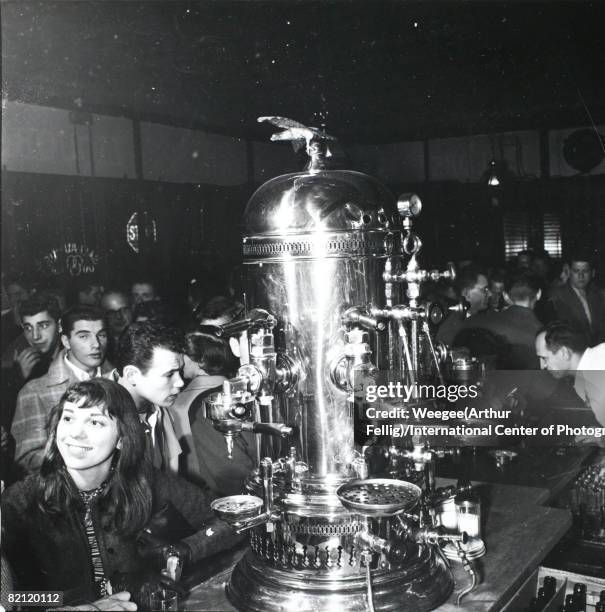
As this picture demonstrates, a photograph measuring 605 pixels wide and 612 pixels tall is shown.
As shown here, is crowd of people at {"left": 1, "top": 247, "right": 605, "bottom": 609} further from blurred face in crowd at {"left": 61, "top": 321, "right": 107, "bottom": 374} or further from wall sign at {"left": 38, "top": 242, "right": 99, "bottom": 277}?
wall sign at {"left": 38, "top": 242, "right": 99, "bottom": 277}

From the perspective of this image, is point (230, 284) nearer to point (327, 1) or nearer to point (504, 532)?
point (327, 1)

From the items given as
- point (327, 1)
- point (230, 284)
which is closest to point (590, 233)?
point (230, 284)

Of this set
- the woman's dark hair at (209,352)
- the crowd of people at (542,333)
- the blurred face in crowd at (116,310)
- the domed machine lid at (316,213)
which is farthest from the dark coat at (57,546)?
the blurred face in crowd at (116,310)

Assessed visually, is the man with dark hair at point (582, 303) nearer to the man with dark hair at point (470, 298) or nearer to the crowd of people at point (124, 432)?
the man with dark hair at point (470, 298)

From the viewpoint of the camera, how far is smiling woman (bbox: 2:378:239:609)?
142 cm

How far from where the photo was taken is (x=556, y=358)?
2.50 metres

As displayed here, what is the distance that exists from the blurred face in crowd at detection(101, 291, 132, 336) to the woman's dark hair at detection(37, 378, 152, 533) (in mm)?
A: 1899

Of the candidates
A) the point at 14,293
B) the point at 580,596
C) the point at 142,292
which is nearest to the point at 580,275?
the point at 142,292

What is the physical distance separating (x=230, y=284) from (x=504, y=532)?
3.75 meters

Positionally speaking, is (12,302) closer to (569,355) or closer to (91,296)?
(91,296)

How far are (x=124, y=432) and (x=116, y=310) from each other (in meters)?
2.30

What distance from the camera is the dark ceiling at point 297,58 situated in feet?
7.86

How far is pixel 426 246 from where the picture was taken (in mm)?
7410

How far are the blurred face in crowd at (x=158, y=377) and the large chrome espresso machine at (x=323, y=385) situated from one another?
600mm
